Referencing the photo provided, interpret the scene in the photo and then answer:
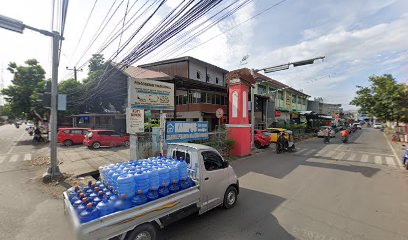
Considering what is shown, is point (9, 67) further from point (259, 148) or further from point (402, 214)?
point (402, 214)

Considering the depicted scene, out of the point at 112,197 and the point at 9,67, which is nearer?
the point at 112,197

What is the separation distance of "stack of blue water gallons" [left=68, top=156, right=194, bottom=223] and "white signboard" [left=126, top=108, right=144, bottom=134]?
13.3 ft

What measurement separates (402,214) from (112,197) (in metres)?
7.18

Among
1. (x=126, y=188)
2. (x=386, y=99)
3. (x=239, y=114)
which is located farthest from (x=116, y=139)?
(x=386, y=99)

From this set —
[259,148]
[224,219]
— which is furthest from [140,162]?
[259,148]

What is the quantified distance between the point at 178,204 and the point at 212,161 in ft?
4.86

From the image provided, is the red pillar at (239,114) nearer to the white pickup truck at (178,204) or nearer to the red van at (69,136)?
the white pickup truck at (178,204)

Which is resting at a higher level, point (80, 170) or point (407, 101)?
point (407, 101)

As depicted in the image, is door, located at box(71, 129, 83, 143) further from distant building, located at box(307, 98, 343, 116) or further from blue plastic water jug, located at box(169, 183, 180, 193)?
distant building, located at box(307, 98, 343, 116)

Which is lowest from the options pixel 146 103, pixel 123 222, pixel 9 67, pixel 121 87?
pixel 123 222

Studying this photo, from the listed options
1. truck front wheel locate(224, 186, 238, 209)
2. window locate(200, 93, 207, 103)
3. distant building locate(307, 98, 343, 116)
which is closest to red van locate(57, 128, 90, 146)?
window locate(200, 93, 207, 103)

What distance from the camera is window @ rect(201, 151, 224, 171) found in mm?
4820

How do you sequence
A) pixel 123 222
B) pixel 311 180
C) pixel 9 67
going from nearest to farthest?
pixel 123 222 → pixel 311 180 → pixel 9 67

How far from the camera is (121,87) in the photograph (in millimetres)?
24938
